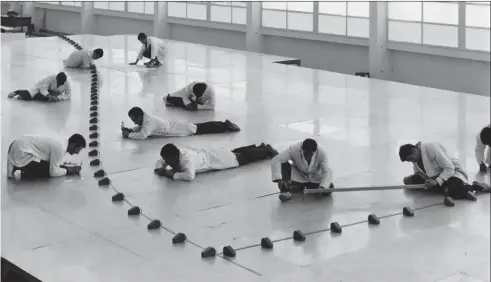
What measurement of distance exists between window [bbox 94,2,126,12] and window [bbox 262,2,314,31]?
10815 millimetres

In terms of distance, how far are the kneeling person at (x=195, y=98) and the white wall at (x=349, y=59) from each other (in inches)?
239

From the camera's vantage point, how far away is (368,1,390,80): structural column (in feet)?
80.5

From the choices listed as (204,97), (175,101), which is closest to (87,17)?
(175,101)

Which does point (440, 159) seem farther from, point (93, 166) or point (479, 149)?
point (93, 166)

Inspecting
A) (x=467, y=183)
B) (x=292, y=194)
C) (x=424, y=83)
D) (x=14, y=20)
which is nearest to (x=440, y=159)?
(x=467, y=183)

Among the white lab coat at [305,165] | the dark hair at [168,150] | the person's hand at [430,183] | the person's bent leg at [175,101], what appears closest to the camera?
the white lab coat at [305,165]

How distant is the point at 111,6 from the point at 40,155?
27357 millimetres

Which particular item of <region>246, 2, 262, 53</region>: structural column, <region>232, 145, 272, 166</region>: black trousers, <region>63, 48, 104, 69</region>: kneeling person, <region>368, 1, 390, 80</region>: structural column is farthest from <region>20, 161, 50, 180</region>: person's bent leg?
<region>246, 2, 262, 53</region>: structural column

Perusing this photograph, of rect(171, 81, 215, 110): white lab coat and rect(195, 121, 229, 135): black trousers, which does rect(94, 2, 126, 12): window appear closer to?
rect(171, 81, 215, 110): white lab coat

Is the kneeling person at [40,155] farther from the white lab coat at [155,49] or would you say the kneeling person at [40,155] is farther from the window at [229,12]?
the window at [229,12]

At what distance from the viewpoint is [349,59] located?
26359 millimetres

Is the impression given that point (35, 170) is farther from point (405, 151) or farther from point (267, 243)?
point (405, 151)

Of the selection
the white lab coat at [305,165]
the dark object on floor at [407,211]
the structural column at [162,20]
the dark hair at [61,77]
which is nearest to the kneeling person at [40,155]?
the white lab coat at [305,165]

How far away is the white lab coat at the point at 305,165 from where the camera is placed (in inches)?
457
